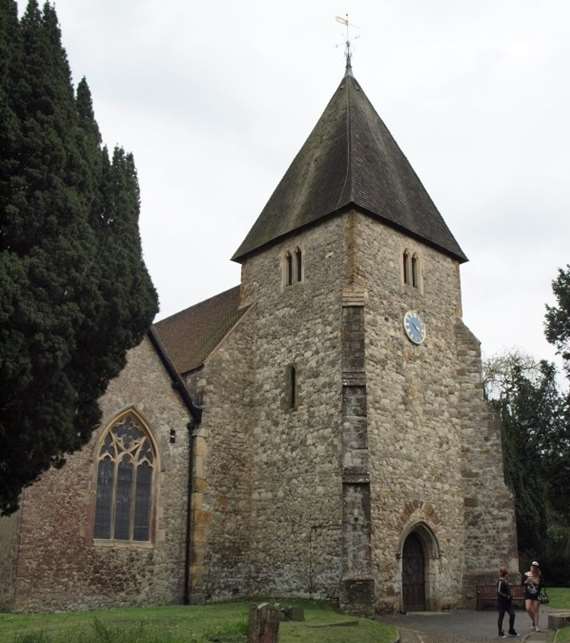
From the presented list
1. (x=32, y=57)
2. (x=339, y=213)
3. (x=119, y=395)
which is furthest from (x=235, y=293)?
(x=32, y=57)

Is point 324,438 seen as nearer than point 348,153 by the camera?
Yes

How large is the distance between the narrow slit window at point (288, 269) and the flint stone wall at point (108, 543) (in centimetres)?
531

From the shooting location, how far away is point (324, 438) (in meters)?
21.9

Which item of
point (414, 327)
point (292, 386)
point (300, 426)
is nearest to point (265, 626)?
point (300, 426)

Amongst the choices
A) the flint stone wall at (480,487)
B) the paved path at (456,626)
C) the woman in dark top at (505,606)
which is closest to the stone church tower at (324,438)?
the flint stone wall at (480,487)

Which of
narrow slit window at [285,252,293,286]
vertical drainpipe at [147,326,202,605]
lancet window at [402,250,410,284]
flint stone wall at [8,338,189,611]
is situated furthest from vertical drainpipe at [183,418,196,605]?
lancet window at [402,250,410,284]

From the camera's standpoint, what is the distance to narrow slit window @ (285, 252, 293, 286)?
25.2 meters

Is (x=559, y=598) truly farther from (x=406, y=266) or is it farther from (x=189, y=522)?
(x=189, y=522)

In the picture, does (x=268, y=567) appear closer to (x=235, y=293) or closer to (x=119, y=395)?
(x=119, y=395)

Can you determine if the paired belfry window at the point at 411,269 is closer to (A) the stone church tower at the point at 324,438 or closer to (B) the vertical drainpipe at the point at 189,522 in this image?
(A) the stone church tower at the point at 324,438

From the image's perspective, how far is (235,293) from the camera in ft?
96.5

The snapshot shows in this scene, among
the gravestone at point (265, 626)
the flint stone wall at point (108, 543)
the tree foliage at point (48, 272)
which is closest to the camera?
the gravestone at point (265, 626)

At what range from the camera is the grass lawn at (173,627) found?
1104 cm

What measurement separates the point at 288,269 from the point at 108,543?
10.3 meters
